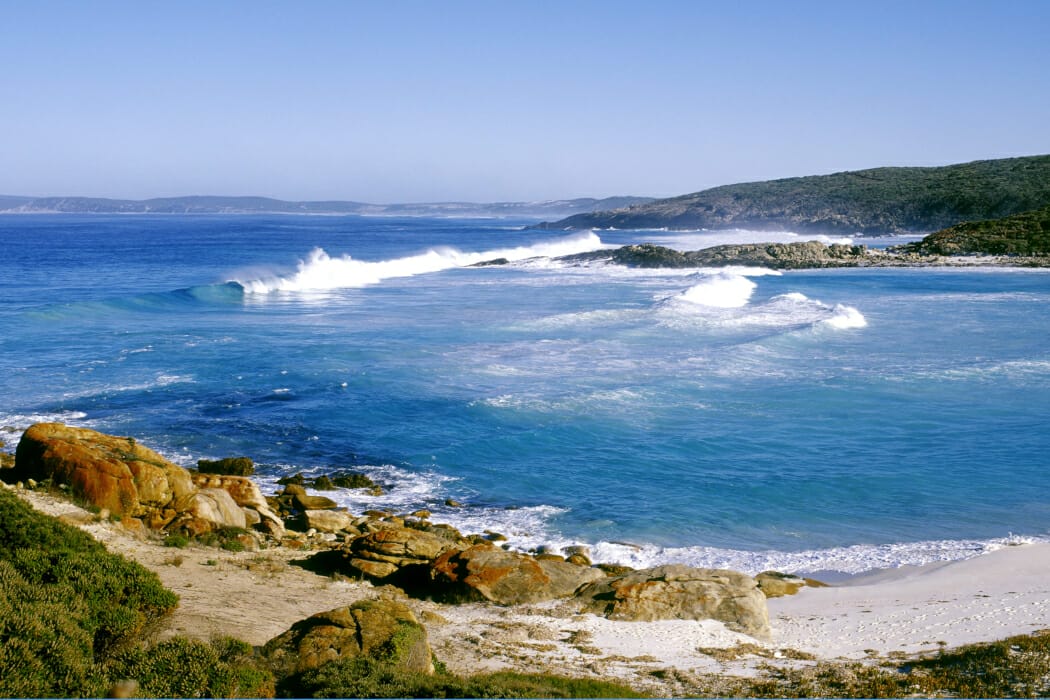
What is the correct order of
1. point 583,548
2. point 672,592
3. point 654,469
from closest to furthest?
point 672,592 → point 583,548 → point 654,469

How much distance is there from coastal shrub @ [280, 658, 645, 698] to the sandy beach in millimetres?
718

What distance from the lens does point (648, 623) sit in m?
10.1

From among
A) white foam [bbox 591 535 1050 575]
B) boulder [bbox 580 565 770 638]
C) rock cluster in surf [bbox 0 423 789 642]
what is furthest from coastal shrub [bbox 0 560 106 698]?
white foam [bbox 591 535 1050 575]

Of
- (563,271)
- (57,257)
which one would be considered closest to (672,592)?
(563,271)

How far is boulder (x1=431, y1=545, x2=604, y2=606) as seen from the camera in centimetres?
1089

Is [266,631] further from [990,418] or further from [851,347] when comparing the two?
[851,347]

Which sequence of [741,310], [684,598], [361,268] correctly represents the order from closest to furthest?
[684,598] < [741,310] < [361,268]

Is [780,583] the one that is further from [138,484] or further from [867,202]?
[867,202]

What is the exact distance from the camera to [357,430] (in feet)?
62.7

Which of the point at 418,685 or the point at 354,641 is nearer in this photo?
the point at 418,685

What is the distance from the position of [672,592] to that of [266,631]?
464 centimetres

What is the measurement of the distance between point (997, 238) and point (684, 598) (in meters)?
61.6

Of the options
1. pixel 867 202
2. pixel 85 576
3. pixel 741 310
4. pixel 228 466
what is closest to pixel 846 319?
pixel 741 310

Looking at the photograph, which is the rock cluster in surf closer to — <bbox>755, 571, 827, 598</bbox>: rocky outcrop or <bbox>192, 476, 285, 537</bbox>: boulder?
<bbox>192, 476, 285, 537</bbox>: boulder
